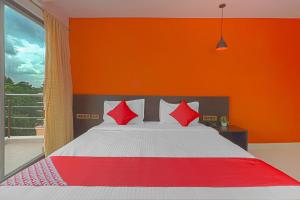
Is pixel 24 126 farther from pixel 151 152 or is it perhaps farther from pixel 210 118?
pixel 210 118

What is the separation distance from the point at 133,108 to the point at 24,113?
1984 millimetres

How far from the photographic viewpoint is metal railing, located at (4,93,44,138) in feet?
12.6

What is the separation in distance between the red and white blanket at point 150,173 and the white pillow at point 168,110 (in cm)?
175

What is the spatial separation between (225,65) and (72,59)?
2742 millimetres

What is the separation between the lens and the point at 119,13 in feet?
12.5

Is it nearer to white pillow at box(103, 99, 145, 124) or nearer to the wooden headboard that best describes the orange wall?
the wooden headboard

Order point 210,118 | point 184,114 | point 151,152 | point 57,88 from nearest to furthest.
Result: point 151,152
point 57,88
point 184,114
point 210,118

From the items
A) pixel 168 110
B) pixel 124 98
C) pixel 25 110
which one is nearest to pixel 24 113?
pixel 25 110

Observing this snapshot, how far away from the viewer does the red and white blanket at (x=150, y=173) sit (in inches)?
55.7

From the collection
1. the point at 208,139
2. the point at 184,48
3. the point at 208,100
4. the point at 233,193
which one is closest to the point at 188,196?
the point at 233,193

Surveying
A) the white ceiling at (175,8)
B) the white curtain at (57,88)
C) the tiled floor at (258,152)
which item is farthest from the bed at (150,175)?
the white ceiling at (175,8)

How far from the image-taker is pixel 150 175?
1544mm

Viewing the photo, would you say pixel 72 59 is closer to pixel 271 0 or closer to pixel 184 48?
pixel 184 48

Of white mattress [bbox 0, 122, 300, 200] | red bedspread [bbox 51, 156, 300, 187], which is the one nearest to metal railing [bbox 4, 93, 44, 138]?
white mattress [bbox 0, 122, 300, 200]
